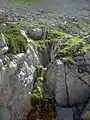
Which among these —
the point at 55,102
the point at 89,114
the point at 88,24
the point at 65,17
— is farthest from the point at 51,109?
the point at 65,17

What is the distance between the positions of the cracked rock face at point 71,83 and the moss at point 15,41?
7.90ft

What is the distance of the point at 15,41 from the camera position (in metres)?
23.1

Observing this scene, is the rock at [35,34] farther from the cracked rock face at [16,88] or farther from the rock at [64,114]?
the rock at [64,114]

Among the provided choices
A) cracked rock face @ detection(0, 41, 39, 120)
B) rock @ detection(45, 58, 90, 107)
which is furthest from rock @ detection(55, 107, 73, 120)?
cracked rock face @ detection(0, 41, 39, 120)

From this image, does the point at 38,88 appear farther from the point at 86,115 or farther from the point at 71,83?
the point at 86,115

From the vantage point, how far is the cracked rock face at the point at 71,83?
23188mm

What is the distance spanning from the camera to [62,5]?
2095 inches

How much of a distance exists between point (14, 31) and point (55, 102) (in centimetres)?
533

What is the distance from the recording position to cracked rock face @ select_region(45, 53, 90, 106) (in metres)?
23.2

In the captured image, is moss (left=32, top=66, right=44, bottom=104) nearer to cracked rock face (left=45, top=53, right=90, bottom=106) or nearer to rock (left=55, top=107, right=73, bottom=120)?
cracked rock face (left=45, top=53, right=90, bottom=106)

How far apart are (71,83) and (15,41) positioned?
166 inches

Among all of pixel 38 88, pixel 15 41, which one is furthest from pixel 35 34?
pixel 38 88

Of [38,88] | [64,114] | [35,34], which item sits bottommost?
[64,114]

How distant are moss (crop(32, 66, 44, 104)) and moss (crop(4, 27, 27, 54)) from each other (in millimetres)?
2074
